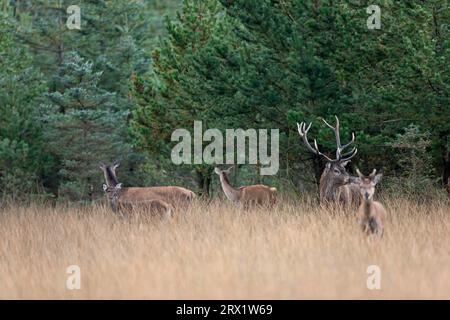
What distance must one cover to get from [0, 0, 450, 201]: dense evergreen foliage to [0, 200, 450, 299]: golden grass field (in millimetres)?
2097

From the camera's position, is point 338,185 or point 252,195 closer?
point 338,185

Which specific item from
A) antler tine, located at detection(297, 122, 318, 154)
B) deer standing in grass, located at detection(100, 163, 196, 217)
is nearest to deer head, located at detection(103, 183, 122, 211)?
deer standing in grass, located at detection(100, 163, 196, 217)

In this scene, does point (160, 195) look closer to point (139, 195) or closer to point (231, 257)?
point (139, 195)

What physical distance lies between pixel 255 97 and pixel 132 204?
3.55 meters

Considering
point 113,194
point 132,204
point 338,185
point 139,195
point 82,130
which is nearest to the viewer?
point 132,204

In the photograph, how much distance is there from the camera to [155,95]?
62.8 feet

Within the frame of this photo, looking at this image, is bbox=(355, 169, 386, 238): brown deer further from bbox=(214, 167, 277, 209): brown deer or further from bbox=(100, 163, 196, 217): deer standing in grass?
bbox=(214, 167, 277, 209): brown deer

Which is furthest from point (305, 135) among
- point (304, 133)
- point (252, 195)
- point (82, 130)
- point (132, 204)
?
point (82, 130)

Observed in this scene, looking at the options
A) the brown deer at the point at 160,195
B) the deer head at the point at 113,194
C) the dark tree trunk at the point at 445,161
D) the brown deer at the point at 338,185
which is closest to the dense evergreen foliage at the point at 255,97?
the dark tree trunk at the point at 445,161

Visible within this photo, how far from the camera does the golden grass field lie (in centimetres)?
776

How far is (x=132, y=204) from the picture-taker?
12531 mm

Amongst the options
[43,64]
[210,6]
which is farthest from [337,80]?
[43,64]

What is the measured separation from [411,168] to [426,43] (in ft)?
8.58
